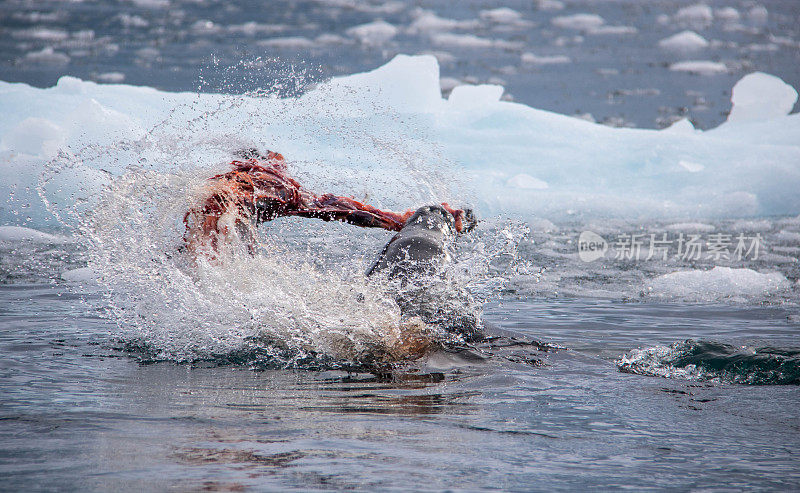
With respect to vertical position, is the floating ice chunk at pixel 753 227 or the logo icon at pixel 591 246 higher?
the floating ice chunk at pixel 753 227

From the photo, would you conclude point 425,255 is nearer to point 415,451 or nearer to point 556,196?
point 415,451

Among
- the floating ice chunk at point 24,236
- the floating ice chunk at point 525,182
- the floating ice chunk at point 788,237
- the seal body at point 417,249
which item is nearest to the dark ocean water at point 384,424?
the seal body at point 417,249

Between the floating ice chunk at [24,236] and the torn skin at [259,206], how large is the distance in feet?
33.4

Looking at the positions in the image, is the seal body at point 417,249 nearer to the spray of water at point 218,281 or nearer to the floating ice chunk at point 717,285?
the spray of water at point 218,281

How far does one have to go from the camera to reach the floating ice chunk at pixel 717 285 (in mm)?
8773

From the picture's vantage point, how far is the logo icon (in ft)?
45.2

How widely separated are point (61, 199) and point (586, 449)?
64.0 feet

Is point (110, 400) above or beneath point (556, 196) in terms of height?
beneath

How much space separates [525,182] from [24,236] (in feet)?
51.8

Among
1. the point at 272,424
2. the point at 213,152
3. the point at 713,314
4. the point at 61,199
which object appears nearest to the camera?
the point at 272,424

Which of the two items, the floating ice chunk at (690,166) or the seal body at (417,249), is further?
the floating ice chunk at (690,166)

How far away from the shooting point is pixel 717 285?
9188mm

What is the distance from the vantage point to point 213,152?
6230 millimetres

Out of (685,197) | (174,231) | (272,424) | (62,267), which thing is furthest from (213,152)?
(685,197)
